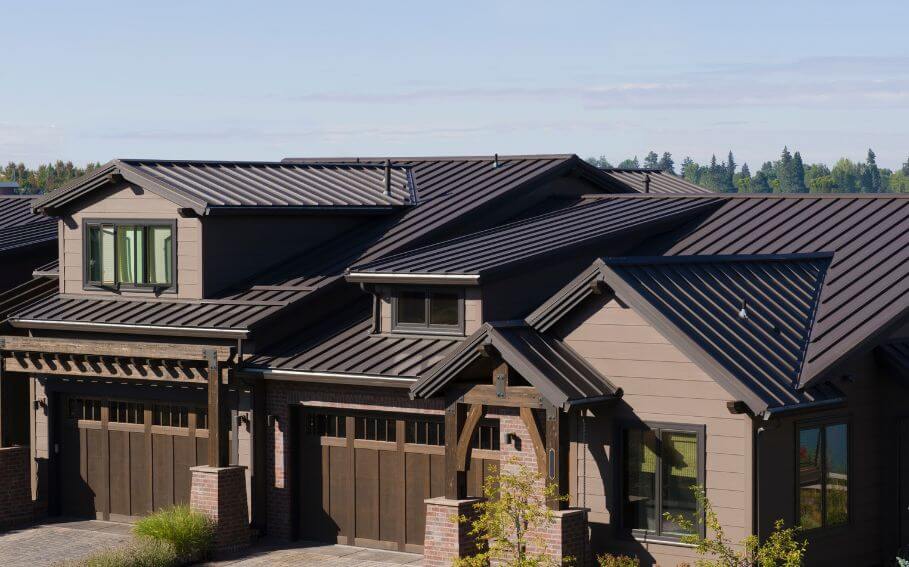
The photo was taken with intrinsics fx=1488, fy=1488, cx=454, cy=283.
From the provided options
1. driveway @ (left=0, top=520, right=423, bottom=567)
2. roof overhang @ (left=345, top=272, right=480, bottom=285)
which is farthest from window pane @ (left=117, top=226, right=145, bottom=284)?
roof overhang @ (left=345, top=272, right=480, bottom=285)

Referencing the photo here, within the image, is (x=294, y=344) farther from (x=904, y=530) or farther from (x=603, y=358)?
(x=904, y=530)

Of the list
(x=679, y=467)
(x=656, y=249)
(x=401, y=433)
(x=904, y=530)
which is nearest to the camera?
(x=679, y=467)

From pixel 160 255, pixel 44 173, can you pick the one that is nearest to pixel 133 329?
pixel 160 255

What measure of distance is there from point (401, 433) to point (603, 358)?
478cm

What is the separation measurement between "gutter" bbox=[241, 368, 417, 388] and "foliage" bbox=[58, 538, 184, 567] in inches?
142

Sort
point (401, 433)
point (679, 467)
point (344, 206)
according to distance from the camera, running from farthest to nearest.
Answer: point (344, 206) → point (401, 433) → point (679, 467)

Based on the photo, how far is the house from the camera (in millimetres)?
22984

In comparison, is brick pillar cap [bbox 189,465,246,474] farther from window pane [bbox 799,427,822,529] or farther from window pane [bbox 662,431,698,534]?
window pane [bbox 799,427,822,529]

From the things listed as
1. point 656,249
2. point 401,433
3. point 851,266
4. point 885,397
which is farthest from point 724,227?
point 401,433

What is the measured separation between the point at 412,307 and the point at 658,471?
637 cm

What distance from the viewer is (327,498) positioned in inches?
1088

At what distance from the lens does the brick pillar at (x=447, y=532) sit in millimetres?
23609

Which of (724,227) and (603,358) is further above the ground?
(724,227)

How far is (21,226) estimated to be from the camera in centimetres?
3831
